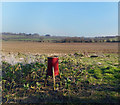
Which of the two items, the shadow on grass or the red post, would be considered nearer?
the shadow on grass

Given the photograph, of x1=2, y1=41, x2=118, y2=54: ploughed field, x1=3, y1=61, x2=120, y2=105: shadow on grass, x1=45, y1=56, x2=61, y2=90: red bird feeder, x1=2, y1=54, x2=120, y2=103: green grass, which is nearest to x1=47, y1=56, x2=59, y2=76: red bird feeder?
x1=45, y1=56, x2=61, y2=90: red bird feeder

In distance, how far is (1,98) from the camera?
163 inches

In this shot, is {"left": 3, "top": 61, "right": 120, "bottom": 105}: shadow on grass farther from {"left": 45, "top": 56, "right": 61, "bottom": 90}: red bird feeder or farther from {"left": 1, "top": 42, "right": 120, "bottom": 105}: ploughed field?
{"left": 45, "top": 56, "right": 61, "bottom": 90}: red bird feeder

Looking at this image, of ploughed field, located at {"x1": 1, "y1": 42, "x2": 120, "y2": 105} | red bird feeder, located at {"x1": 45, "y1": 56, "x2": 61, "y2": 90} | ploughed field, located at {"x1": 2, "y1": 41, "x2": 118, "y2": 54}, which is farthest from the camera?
ploughed field, located at {"x1": 2, "y1": 41, "x2": 118, "y2": 54}

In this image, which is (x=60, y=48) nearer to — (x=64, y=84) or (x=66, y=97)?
(x=64, y=84)

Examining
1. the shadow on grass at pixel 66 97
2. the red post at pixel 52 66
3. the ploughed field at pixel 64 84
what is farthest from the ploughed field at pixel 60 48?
the shadow on grass at pixel 66 97

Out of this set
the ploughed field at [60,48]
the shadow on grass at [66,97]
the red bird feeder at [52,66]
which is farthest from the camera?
the ploughed field at [60,48]

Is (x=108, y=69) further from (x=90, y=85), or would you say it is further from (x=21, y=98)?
(x=21, y=98)

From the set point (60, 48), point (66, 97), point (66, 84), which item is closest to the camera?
point (66, 97)

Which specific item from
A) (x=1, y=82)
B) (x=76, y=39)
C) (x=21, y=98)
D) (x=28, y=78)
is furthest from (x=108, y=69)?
(x=76, y=39)

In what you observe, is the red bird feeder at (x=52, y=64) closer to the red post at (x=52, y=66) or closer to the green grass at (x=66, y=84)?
the red post at (x=52, y=66)

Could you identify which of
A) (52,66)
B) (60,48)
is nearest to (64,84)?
(52,66)

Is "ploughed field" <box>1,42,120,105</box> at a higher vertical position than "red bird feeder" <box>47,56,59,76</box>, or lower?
lower

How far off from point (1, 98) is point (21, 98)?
529mm
